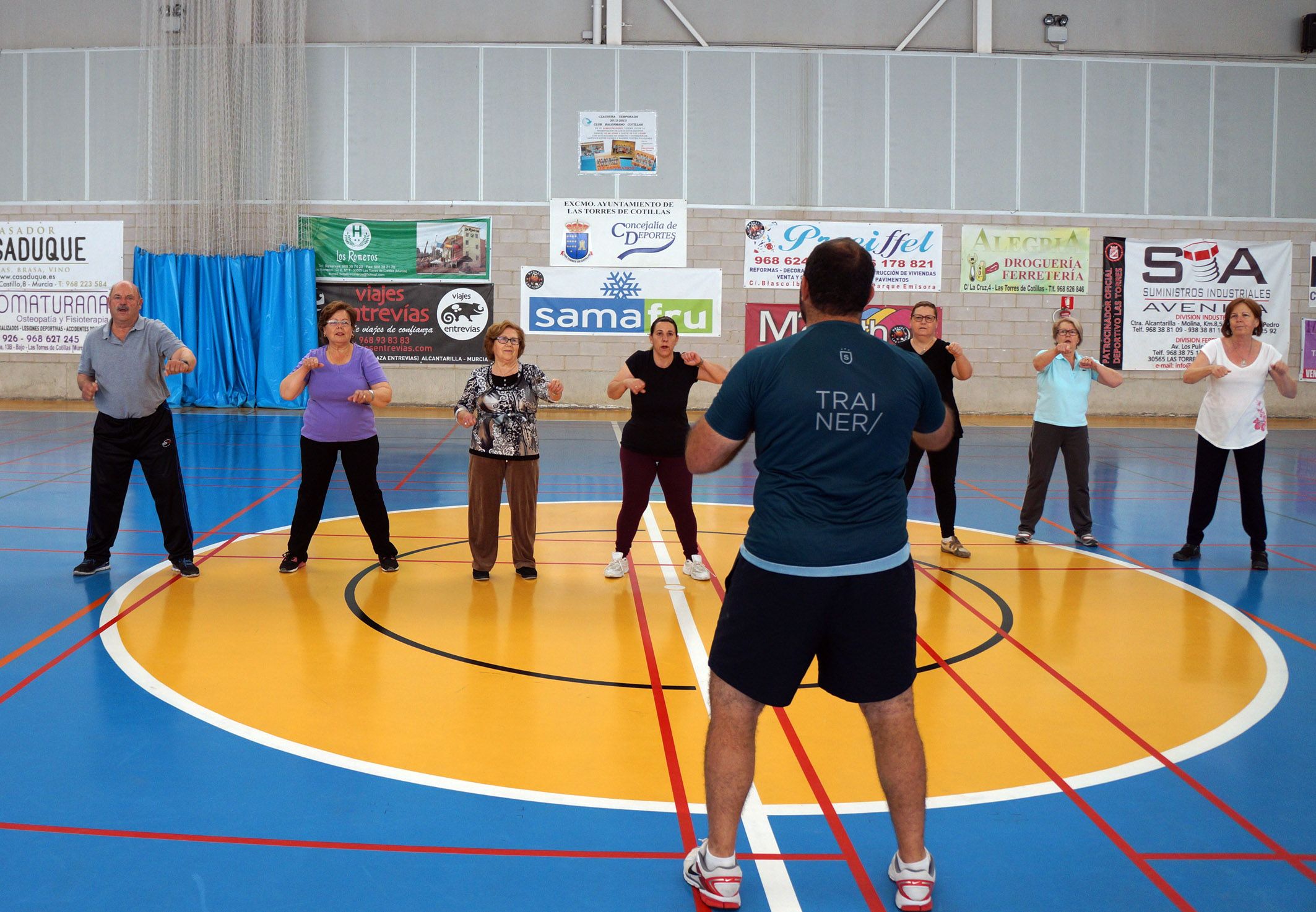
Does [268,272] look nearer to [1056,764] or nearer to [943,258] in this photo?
[943,258]

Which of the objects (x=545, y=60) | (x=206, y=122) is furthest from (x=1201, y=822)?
(x=206, y=122)

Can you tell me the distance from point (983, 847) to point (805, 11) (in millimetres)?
18952

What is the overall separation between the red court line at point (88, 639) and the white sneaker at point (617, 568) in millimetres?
2905

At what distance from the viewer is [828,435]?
118 inches

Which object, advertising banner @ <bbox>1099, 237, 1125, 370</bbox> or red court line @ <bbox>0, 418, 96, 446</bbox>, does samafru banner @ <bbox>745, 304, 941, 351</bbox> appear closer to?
advertising banner @ <bbox>1099, 237, 1125, 370</bbox>

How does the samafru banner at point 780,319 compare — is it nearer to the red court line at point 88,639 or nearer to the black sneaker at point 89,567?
the red court line at point 88,639

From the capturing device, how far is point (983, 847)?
3531 mm

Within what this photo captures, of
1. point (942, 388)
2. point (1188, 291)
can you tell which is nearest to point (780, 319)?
point (1188, 291)

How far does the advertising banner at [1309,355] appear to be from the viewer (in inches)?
798

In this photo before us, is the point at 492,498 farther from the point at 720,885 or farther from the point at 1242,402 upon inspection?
the point at 1242,402

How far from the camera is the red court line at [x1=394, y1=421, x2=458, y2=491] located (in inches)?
451

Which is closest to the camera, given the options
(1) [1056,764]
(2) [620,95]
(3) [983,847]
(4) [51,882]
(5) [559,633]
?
(4) [51,882]

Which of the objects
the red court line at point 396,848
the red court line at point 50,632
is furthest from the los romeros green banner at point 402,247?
the red court line at point 396,848

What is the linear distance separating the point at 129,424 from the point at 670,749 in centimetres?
474
